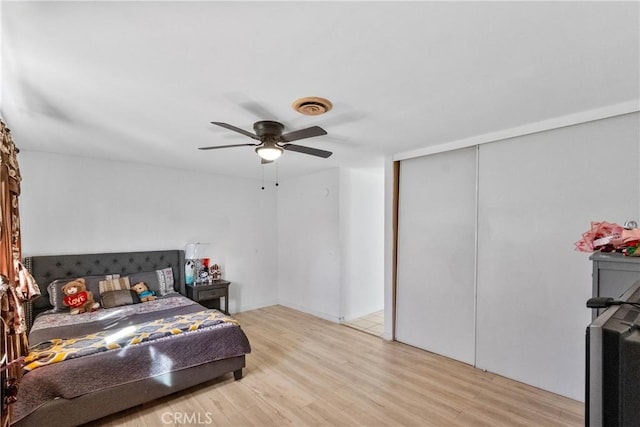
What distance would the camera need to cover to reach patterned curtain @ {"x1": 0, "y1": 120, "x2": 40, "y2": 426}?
1.72 m

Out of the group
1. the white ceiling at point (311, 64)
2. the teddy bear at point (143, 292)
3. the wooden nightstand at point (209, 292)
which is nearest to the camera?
the white ceiling at point (311, 64)

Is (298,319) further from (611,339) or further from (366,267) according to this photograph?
(611,339)

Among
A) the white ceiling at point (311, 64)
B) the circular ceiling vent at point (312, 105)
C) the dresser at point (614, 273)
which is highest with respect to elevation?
the white ceiling at point (311, 64)

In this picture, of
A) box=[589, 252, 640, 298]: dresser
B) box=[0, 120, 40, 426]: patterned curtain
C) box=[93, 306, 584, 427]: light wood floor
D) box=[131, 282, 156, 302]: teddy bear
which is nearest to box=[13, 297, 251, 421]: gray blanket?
box=[0, 120, 40, 426]: patterned curtain

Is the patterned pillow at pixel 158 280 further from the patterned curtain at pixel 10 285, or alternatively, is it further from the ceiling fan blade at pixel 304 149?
the ceiling fan blade at pixel 304 149

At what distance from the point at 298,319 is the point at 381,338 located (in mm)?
1409

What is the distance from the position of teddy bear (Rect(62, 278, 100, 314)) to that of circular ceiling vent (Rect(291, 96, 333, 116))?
316 centimetres

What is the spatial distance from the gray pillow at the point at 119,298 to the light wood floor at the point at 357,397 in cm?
139

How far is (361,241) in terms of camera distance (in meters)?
4.83

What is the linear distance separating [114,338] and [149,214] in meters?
2.25

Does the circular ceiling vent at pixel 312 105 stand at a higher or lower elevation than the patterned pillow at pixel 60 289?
higher

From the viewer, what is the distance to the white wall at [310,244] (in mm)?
4555

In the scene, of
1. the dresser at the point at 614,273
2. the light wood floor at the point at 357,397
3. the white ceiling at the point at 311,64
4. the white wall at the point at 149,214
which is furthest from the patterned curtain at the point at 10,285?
the dresser at the point at 614,273

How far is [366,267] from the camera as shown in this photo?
4887 millimetres
